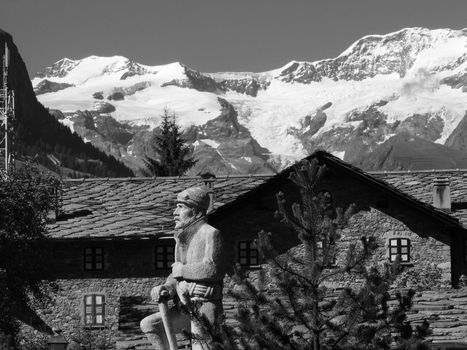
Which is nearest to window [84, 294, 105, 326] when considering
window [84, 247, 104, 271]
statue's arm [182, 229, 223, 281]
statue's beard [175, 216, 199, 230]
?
window [84, 247, 104, 271]

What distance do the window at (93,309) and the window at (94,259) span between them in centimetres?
103

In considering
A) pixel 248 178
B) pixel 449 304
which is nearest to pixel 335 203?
pixel 248 178

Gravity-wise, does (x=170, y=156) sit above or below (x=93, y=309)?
above

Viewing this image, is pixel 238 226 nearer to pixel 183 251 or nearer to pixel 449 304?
pixel 449 304

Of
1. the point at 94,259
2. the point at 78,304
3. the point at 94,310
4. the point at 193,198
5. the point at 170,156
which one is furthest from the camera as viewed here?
the point at 170,156

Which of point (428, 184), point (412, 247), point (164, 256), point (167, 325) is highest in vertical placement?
point (428, 184)

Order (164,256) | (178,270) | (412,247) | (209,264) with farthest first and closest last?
(164,256), (412,247), (178,270), (209,264)

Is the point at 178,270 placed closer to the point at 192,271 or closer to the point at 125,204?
the point at 192,271

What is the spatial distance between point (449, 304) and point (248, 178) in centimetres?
2300

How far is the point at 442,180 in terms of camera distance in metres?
44.5

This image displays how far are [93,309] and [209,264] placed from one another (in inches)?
1179

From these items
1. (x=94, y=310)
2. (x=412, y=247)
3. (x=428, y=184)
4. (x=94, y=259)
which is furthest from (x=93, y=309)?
(x=428, y=184)

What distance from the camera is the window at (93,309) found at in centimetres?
4538

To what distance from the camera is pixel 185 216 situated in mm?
16312
